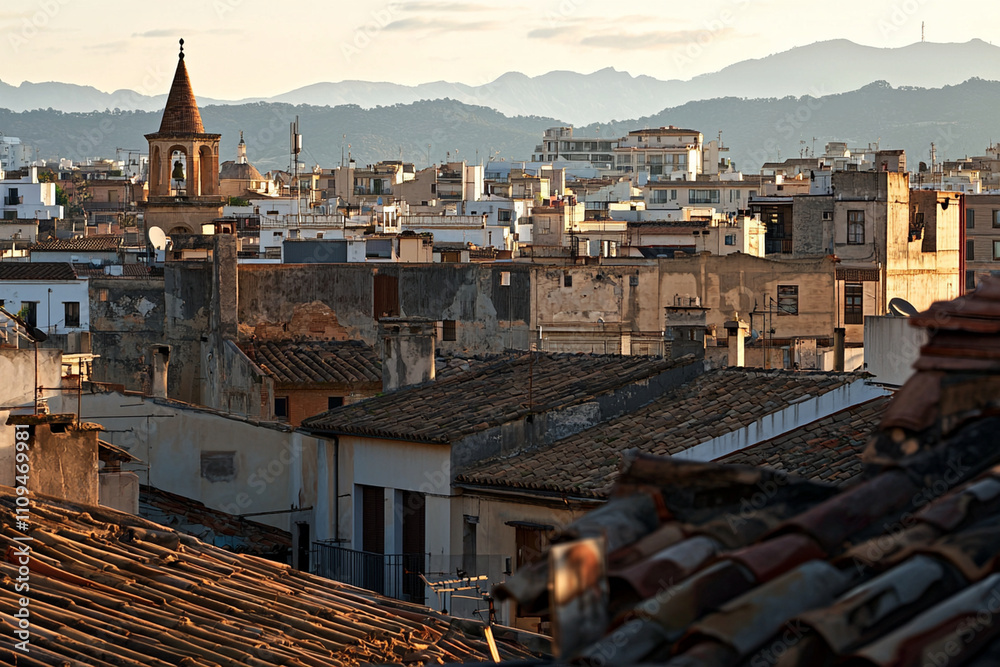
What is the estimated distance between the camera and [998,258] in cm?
6525

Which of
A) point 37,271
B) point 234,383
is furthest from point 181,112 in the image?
point 234,383

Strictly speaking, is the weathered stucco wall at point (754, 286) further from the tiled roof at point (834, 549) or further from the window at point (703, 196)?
the window at point (703, 196)

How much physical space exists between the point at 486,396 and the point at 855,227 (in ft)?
97.3

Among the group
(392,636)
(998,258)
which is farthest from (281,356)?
(998,258)

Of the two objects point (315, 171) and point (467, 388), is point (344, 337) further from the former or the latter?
point (315, 171)

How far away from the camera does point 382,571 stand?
17.6m

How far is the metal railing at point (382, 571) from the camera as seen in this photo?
57.1 feet

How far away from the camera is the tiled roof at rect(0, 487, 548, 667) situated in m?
9.50

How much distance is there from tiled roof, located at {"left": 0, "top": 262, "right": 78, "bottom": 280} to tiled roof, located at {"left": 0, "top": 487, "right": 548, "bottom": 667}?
30204mm

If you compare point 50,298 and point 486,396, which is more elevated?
point 486,396

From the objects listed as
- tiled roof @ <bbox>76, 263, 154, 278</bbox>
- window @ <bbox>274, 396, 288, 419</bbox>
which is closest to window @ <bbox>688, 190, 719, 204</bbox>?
tiled roof @ <bbox>76, 263, 154, 278</bbox>

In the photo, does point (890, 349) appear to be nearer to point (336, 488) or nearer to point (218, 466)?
point (336, 488)

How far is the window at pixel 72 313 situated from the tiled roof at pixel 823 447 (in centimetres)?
2765

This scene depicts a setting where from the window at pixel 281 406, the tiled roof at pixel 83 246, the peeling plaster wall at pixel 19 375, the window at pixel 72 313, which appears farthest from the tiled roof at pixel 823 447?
the tiled roof at pixel 83 246
